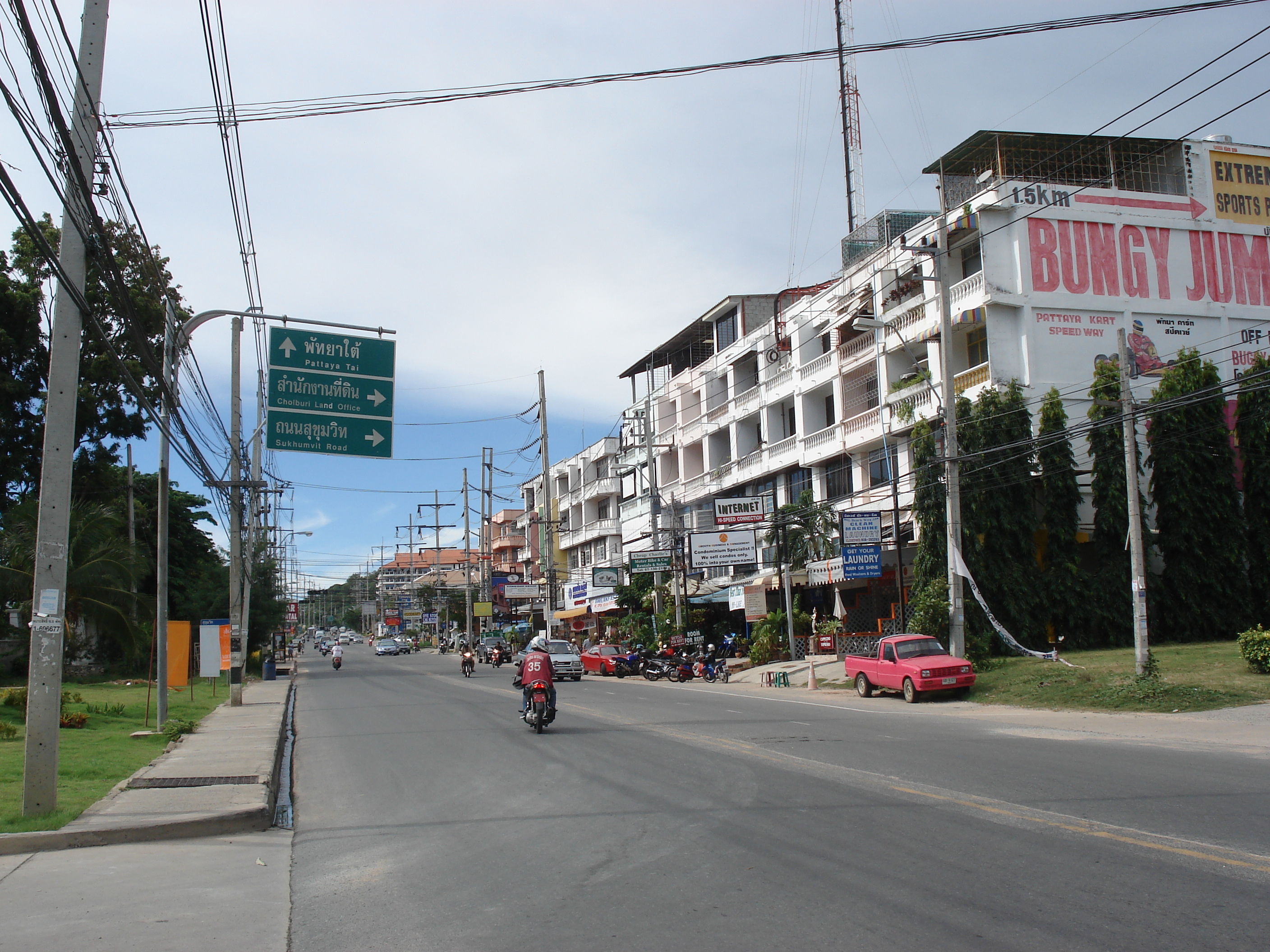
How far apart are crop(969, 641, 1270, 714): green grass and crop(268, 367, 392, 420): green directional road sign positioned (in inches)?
578

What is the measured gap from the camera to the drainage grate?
12117 mm

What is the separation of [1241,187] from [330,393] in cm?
3322

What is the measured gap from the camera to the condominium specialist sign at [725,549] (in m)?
38.5

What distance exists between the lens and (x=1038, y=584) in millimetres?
28500

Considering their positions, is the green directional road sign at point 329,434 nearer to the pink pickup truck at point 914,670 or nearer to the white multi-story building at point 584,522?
the pink pickup truck at point 914,670

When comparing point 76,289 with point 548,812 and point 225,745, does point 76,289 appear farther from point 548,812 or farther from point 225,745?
point 225,745

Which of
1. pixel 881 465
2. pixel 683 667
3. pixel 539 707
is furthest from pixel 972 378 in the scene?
pixel 539 707

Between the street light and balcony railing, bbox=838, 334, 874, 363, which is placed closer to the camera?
the street light

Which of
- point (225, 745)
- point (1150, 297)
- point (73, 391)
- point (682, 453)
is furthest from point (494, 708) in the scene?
point (682, 453)

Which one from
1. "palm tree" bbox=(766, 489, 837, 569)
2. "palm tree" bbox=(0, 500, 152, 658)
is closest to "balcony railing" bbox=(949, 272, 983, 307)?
"palm tree" bbox=(766, 489, 837, 569)

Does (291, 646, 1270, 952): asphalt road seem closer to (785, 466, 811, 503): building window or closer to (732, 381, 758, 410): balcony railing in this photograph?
(785, 466, 811, 503): building window

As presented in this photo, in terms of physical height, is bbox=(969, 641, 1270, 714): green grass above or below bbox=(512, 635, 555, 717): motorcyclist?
below

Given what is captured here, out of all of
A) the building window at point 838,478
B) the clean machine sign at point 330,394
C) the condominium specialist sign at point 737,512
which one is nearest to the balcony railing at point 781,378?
the building window at point 838,478

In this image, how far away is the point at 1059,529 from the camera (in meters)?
29.0
